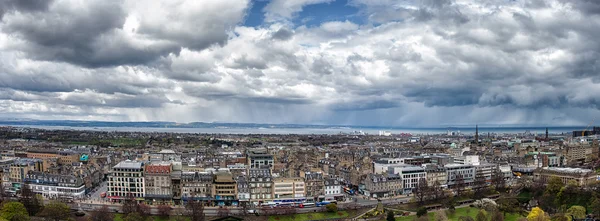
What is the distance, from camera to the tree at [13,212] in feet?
173

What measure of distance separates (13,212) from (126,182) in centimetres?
1928

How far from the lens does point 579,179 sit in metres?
82.4

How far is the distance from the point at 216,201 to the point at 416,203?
3264cm

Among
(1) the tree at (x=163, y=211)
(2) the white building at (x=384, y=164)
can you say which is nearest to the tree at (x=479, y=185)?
(2) the white building at (x=384, y=164)

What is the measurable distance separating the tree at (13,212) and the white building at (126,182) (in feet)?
57.9

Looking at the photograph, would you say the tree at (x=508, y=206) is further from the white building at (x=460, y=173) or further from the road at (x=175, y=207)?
the white building at (x=460, y=173)

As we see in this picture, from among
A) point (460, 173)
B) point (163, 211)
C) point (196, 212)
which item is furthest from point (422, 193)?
point (163, 211)

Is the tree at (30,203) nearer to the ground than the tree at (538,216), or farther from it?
farther from it

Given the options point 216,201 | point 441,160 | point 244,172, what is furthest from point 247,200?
point 441,160

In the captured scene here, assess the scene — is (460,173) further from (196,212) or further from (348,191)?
(196,212)

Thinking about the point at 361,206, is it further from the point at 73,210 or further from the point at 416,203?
the point at 73,210

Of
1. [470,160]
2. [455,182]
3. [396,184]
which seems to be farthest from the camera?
[470,160]

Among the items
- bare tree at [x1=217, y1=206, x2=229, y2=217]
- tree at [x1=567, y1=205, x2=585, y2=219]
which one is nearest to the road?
bare tree at [x1=217, y1=206, x2=229, y2=217]

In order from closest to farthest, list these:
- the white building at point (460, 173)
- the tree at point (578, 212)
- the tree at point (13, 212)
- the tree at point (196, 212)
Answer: the tree at point (13, 212)
the tree at point (578, 212)
the tree at point (196, 212)
the white building at point (460, 173)
